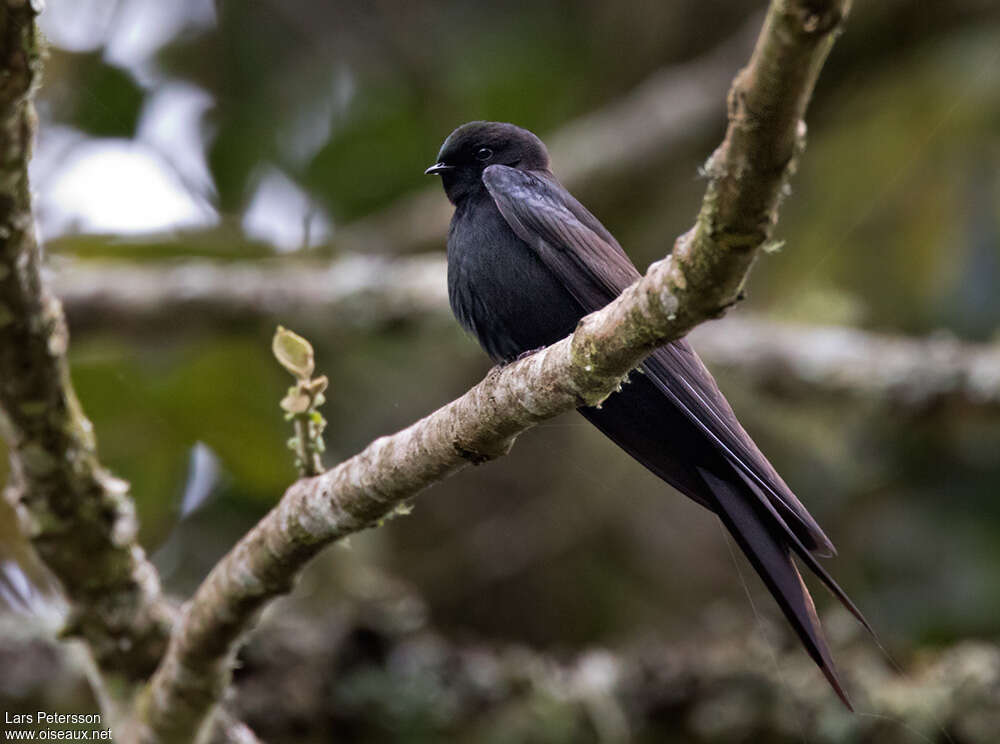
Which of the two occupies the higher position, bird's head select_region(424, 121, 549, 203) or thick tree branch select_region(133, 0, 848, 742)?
bird's head select_region(424, 121, 549, 203)

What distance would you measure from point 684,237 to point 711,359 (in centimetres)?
334

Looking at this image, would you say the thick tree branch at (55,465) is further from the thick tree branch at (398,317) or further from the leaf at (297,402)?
the thick tree branch at (398,317)

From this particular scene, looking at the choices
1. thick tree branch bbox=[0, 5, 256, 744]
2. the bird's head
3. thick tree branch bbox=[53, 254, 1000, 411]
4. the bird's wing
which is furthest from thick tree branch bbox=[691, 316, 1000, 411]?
thick tree branch bbox=[0, 5, 256, 744]

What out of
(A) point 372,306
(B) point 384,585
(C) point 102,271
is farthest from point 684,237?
(C) point 102,271

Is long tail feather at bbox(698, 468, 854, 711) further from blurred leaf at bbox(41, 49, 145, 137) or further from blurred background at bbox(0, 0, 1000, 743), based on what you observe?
blurred leaf at bbox(41, 49, 145, 137)

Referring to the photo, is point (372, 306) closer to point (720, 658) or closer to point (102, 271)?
point (102, 271)

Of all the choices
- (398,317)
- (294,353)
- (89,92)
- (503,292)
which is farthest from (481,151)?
(89,92)

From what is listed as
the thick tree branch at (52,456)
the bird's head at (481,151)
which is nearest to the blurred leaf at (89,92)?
the bird's head at (481,151)

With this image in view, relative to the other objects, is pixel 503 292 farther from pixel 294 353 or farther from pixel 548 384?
pixel 548 384

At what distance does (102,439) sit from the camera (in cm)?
A: 498

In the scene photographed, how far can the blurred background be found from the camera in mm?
4199

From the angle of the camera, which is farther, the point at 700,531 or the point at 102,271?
the point at 700,531

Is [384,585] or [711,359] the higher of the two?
[711,359]

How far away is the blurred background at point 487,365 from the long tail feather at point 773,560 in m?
1.85
